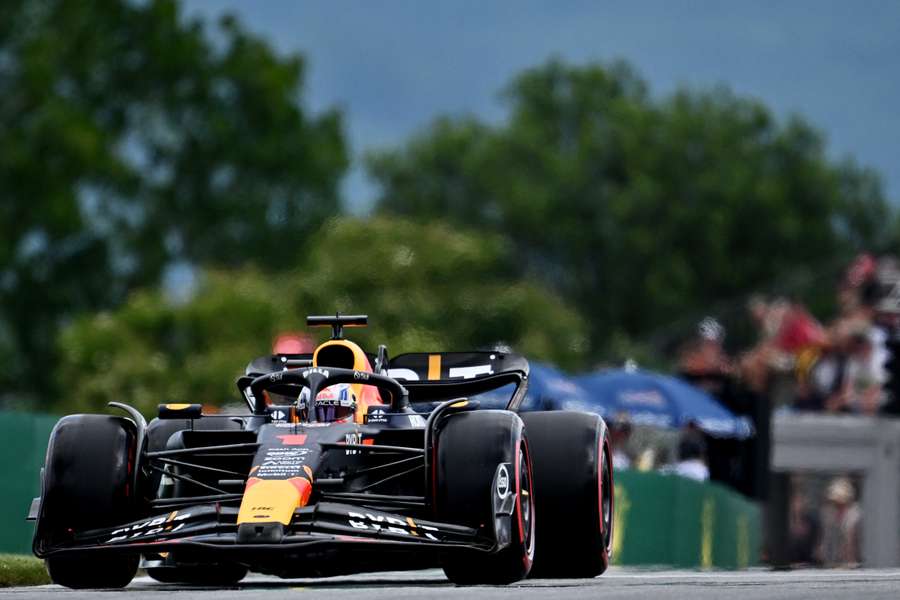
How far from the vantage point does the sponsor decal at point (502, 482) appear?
11.7 metres

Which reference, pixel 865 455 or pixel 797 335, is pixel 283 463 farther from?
pixel 797 335

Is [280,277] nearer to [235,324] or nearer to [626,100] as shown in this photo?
[235,324]

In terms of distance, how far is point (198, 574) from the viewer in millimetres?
13898

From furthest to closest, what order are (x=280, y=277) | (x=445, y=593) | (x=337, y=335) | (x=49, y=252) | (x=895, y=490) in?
(x=49, y=252)
(x=280, y=277)
(x=895, y=490)
(x=337, y=335)
(x=445, y=593)

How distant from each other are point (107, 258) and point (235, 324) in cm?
1773

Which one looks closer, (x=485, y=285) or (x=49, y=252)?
(x=485, y=285)

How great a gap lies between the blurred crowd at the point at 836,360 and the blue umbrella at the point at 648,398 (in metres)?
4.84

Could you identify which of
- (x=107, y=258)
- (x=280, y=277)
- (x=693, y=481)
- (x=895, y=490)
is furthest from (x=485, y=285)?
(x=693, y=481)

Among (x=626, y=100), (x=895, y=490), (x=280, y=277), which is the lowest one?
(x=895, y=490)

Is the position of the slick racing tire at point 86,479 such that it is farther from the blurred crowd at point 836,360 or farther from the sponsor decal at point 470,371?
the blurred crowd at point 836,360

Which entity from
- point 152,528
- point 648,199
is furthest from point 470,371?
point 648,199

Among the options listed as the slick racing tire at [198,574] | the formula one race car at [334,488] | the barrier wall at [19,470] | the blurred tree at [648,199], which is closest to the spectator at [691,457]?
the barrier wall at [19,470]

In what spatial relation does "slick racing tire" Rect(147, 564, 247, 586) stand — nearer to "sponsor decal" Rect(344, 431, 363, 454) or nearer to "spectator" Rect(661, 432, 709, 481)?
"sponsor decal" Rect(344, 431, 363, 454)

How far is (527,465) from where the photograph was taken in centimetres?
1244
